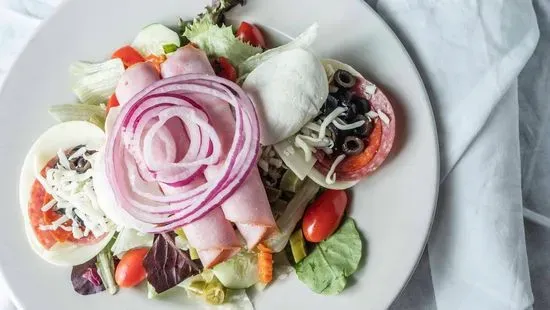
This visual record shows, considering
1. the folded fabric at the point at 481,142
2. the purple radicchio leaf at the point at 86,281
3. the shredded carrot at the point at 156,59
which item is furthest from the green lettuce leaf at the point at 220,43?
the purple radicchio leaf at the point at 86,281

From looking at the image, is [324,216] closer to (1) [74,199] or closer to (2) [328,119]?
(2) [328,119]

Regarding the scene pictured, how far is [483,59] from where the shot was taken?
2670 millimetres

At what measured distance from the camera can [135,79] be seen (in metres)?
2.67

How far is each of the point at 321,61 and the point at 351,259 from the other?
64cm

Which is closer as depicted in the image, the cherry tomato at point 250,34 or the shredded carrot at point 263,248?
the shredded carrot at point 263,248

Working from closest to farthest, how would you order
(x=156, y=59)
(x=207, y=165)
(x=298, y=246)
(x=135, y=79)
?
(x=207, y=165)
(x=135, y=79)
(x=298, y=246)
(x=156, y=59)

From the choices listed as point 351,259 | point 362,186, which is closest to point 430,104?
Answer: point 362,186

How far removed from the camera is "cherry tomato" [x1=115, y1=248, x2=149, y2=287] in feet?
9.18

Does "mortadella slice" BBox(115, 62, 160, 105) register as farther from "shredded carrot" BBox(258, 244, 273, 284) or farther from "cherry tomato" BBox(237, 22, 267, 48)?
"shredded carrot" BBox(258, 244, 273, 284)

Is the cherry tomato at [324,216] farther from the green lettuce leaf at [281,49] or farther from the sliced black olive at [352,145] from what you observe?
the green lettuce leaf at [281,49]

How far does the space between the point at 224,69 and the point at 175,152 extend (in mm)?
393

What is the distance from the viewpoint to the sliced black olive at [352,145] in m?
2.70

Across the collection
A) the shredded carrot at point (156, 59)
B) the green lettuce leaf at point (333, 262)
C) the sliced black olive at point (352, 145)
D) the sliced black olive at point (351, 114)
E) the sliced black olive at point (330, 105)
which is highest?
the shredded carrot at point (156, 59)

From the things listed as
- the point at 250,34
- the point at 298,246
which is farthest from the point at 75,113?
the point at 298,246
